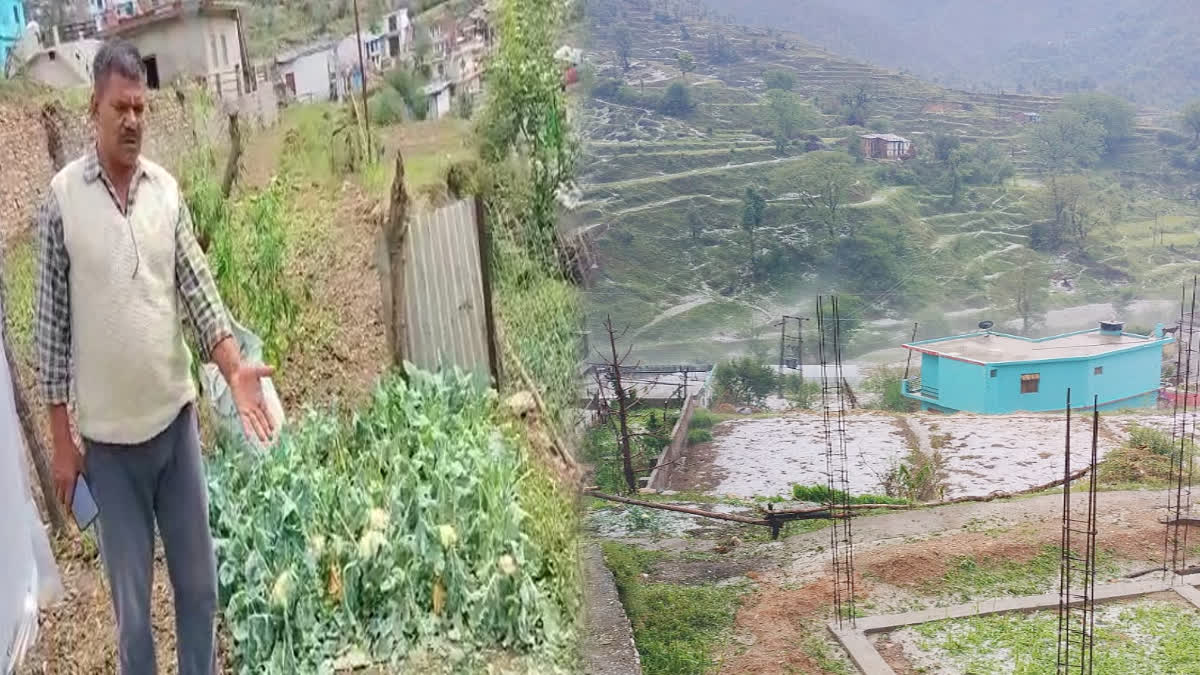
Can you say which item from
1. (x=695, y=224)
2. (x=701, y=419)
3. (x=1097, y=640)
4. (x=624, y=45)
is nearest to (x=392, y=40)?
(x=624, y=45)

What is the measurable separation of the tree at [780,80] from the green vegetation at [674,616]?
10.4m

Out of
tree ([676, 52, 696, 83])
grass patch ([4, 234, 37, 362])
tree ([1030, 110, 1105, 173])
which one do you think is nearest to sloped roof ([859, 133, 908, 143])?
tree ([1030, 110, 1105, 173])

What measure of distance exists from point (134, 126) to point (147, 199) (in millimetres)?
93

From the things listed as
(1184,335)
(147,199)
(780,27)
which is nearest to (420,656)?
(147,199)

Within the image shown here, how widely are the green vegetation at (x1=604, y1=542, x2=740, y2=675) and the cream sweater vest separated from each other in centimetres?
856

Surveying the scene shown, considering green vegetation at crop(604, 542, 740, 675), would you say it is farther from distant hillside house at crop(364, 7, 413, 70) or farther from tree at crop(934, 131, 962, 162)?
tree at crop(934, 131, 962, 162)

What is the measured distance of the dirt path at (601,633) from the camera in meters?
2.61

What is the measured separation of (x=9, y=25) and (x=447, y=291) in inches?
35.8

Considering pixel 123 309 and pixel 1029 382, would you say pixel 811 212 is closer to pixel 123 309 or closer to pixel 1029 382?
pixel 1029 382

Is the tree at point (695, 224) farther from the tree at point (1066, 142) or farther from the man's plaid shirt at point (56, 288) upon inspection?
the man's plaid shirt at point (56, 288)

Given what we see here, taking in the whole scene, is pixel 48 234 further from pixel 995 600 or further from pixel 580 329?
pixel 995 600

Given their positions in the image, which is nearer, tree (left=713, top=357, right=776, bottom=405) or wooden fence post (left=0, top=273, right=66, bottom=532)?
wooden fence post (left=0, top=273, right=66, bottom=532)

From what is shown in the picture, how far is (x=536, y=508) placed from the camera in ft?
7.40

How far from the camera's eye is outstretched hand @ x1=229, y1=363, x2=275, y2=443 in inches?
60.9
